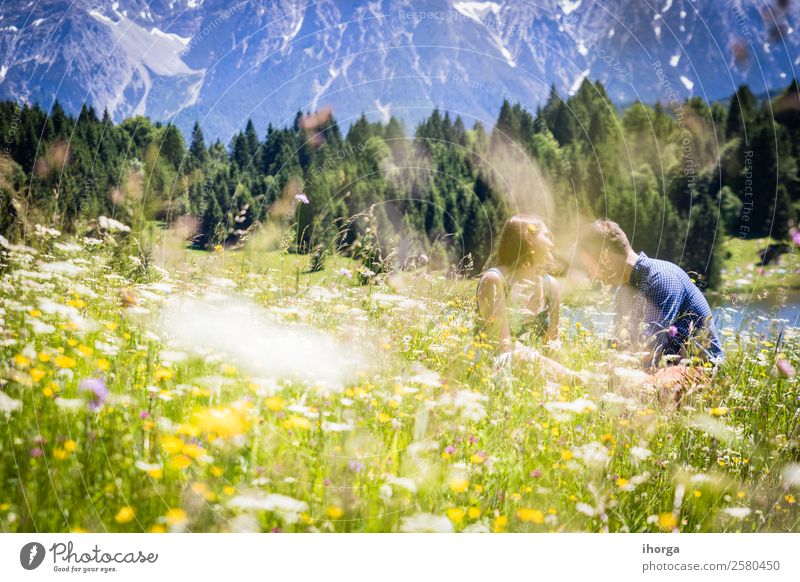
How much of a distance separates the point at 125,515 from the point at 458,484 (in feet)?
3.97

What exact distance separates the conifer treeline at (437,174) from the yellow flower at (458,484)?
4.05 ft

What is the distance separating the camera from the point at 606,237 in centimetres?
296

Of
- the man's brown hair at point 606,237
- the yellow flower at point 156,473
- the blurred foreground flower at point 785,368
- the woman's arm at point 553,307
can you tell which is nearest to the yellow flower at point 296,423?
the yellow flower at point 156,473

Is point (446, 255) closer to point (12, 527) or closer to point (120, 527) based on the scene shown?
point (120, 527)

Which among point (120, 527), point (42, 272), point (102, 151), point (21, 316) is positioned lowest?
point (120, 527)

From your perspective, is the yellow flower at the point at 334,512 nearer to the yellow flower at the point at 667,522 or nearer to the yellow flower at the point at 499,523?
the yellow flower at the point at 499,523

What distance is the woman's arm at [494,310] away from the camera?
2912 mm

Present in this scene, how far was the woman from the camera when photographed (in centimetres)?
298

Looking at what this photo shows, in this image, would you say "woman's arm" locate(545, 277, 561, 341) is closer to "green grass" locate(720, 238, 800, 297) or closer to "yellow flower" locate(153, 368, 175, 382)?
"green grass" locate(720, 238, 800, 297)

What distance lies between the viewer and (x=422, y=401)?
2.36 metres

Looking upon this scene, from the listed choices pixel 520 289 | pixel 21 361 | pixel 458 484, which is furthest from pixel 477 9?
pixel 21 361

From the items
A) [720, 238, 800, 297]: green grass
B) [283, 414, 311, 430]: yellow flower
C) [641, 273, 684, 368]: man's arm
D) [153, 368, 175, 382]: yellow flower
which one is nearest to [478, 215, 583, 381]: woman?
[641, 273, 684, 368]: man's arm
